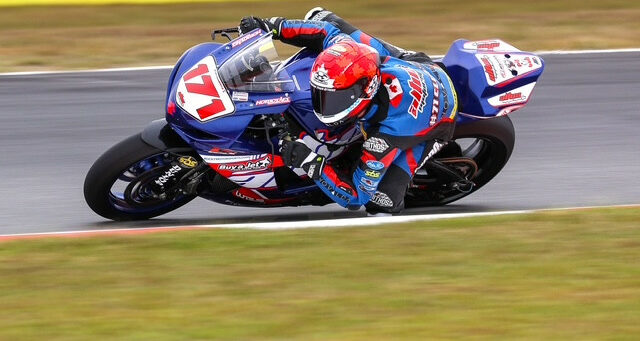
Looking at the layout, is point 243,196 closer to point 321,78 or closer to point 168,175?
point 168,175

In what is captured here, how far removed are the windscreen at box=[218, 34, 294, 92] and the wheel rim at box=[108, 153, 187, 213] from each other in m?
0.58

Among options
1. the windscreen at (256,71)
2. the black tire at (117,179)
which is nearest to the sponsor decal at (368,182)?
the windscreen at (256,71)

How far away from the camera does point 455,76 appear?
649cm

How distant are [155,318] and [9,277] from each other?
96 centimetres

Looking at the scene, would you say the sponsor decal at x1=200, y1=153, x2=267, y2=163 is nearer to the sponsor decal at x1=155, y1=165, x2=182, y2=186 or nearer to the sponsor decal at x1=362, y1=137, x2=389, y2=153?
the sponsor decal at x1=155, y1=165, x2=182, y2=186


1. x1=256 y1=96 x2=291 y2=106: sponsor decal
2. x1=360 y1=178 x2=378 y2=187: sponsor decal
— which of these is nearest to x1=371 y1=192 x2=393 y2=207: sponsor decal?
x1=360 y1=178 x2=378 y2=187: sponsor decal

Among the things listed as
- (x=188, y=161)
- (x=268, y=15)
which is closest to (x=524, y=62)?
(x=188, y=161)

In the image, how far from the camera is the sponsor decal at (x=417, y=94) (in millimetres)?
5961

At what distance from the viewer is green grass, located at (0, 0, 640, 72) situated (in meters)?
11.1

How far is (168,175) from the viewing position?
613 cm

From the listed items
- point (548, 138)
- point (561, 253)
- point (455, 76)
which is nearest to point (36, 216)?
point (455, 76)

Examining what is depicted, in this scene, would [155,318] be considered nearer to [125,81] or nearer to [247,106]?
[247,106]

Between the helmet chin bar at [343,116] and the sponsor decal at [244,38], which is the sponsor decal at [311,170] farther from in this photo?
the sponsor decal at [244,38]

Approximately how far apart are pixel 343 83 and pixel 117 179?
1.40m
